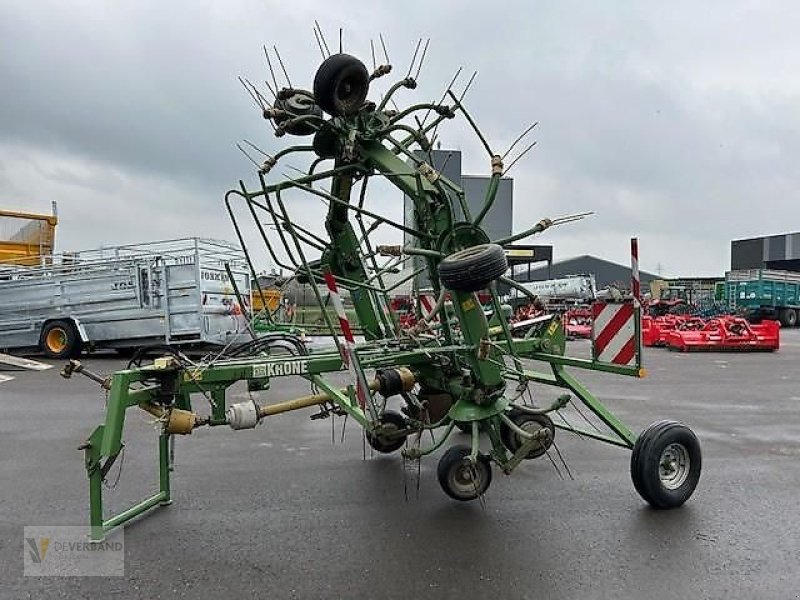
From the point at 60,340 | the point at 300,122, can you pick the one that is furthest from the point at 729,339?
the point at 60,340

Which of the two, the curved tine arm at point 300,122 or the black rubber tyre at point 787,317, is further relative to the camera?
the black rubber tyre at point 787,317

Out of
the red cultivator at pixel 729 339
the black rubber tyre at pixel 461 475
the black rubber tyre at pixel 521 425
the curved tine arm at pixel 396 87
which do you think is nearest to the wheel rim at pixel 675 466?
the black rubber tyre at pixel 521 425

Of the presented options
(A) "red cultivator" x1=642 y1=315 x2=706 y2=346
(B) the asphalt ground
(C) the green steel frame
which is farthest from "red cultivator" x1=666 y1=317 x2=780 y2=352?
(C) the green steel frame

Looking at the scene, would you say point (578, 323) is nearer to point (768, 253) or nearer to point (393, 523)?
point (393, 523)

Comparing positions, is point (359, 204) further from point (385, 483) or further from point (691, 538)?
point (691, 538)

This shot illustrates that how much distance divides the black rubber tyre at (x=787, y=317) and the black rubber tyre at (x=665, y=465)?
31271 mm

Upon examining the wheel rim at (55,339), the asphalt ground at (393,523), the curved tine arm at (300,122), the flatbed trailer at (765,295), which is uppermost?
the curved tine arm at (300,122)

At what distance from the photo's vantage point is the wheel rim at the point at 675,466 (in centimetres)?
482

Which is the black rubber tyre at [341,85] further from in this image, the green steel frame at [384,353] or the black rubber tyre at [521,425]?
the black rubber tyre at [521,425]

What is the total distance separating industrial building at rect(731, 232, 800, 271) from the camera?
169 ft

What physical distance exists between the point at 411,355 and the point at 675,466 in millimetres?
2054

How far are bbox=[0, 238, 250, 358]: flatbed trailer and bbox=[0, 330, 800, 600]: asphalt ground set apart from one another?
7024 millimetres

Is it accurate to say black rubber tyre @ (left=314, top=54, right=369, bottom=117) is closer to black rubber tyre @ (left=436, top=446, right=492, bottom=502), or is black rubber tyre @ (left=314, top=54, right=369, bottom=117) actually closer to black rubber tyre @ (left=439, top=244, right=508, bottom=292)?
black rubber tyre @ (left=439, top=244, right=508, bottom=292)

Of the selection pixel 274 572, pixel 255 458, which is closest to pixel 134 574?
pixel 274 572
